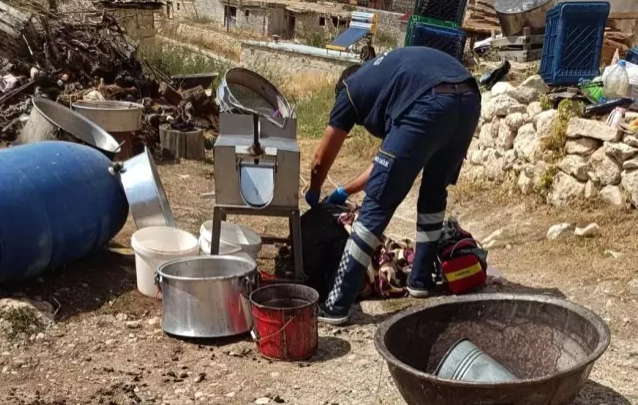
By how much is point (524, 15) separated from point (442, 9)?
1922 millimetres

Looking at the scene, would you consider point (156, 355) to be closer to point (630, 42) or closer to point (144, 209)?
point (144, 209)

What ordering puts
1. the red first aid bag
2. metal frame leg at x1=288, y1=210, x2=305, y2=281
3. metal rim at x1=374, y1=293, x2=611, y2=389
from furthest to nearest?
the red first aid bag < metal frame leg at x1=288, y1=210, x2=305, y2=281 < metal rim at x1=374, y1=293, x2=611, y2=389

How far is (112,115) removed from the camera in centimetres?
774

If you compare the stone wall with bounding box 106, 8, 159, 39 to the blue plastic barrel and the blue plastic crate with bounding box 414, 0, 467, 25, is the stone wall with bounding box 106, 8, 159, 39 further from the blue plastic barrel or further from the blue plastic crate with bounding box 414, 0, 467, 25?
the blue plastic barrel

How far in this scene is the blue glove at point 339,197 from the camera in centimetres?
493


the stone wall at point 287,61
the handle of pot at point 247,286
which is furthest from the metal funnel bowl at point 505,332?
the stone wall at point 287,61

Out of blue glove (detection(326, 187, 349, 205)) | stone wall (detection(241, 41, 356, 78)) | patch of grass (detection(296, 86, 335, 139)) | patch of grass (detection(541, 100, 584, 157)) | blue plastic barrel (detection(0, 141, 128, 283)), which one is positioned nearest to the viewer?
blue plastic barrel (detection(0, 141, 128, 283))

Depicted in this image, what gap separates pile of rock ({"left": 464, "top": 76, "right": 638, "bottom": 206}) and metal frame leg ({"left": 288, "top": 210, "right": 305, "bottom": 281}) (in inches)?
98.7

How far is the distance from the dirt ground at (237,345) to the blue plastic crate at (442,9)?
4921 mm

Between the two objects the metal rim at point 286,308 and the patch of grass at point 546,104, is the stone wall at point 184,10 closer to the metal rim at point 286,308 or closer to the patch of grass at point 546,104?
the patch of grass at point 546,104

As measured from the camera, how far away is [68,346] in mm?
4145

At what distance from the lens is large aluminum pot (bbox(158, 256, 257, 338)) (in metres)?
4.06

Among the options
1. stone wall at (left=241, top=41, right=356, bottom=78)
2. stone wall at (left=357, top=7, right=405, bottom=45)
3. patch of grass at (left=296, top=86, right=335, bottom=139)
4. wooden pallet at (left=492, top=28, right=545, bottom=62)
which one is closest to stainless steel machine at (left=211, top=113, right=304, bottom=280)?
wooden pallet at (left=492, top=28, right=545, bottom=62)

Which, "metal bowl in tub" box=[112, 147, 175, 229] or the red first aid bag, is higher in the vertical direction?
"metal bowl in tub" box=[112, 147, 175, 229]
